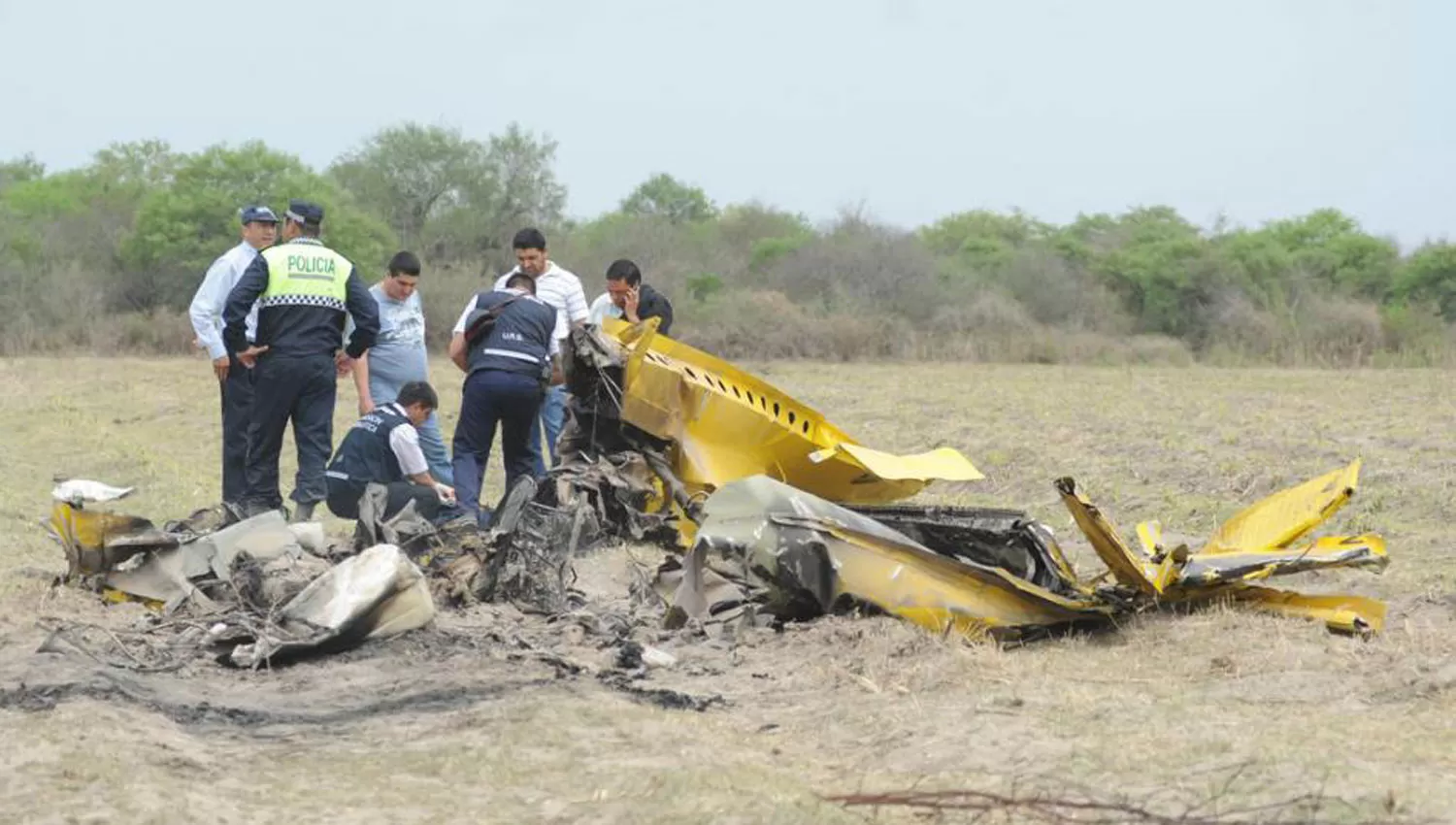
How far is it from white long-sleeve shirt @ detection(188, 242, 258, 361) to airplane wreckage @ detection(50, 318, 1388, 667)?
4.43 ft

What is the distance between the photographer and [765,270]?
4475cm

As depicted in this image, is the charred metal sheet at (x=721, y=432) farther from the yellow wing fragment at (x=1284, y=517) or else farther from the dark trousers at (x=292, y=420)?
the yellow wing fragment at (x=1284, y=517)

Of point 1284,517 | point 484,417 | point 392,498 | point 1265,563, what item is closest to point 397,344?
point 484,417

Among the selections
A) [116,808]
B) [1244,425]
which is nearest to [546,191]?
[1244,425]

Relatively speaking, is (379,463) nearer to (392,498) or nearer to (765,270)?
(392,498)

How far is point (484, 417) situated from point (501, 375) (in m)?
0.28

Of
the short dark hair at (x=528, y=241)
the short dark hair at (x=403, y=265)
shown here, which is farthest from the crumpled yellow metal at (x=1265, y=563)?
the short dark hair at (x=403, y=265)

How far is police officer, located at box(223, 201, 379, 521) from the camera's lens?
34.0 feet

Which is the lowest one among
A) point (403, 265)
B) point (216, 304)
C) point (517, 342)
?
point (517, 342)

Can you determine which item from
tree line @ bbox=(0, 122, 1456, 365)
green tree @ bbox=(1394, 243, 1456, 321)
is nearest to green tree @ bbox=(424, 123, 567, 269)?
tree line @ bbox=(0, 122, 1456, 365)

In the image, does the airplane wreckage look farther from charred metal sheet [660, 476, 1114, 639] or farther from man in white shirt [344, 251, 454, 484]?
man in white shirt [344, 251, 454, 484]

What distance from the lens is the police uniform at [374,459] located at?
33.6 ft

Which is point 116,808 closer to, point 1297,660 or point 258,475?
point 1297,660

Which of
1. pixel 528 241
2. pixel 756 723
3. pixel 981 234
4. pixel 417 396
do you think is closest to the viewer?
pixel 756 723
